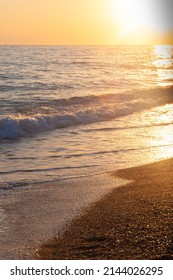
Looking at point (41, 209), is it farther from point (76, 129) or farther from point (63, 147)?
point (76, 129)

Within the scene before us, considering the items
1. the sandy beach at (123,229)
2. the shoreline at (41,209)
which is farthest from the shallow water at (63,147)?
the sandy beach at (123,229)

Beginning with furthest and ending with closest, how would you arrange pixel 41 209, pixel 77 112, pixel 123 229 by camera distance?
pixel 77 112 < pixel 41 209 < pixel 123 229

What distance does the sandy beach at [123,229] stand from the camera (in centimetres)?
388

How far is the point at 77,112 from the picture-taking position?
1310 cm

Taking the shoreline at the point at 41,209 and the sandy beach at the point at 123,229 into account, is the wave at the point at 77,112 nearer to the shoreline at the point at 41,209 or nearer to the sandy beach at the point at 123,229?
the shoreline at the point at 41,209

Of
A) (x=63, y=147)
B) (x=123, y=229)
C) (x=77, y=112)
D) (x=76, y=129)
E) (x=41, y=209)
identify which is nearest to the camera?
(x=123, y=229)

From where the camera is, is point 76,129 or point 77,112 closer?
point 76,129

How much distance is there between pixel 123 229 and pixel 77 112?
353 inches

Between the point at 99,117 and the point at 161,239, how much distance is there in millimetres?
9173

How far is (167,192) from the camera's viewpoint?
5398 mm

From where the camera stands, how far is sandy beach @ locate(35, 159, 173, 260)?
388 centimetres

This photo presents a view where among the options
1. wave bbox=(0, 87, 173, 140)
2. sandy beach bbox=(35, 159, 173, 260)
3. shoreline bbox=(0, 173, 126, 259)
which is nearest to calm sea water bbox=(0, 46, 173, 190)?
wave bbox=(0, 87, 173, 140)

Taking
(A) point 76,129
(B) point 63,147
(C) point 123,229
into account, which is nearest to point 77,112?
(A) point 76,129

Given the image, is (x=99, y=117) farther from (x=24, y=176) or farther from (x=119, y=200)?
(x=119, y=200)
